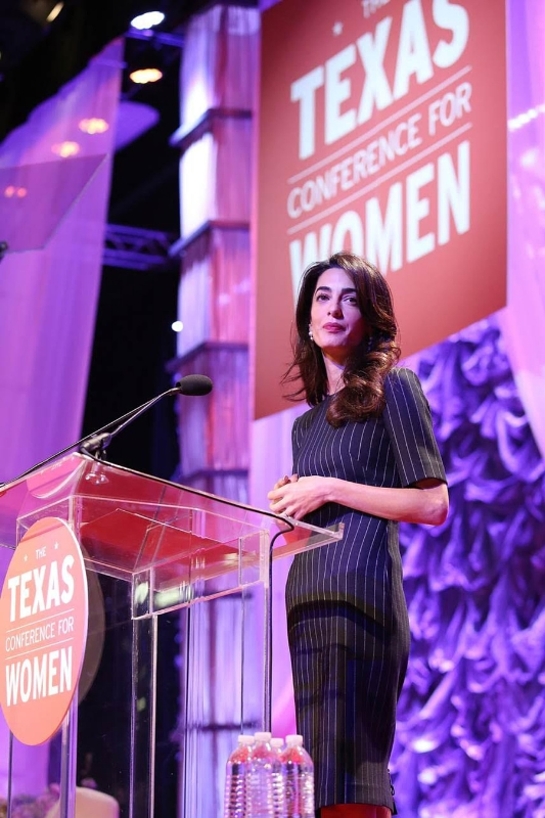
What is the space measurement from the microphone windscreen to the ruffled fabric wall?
9.93ft

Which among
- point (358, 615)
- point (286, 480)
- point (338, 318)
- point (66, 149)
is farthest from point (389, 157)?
point (358, 615)

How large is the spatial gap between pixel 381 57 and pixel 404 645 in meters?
2.61

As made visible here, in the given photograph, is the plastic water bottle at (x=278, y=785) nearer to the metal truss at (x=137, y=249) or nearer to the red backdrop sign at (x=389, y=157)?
the red backdrop sign at (x=389, y=157)

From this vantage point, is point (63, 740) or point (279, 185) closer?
point (63, 740)

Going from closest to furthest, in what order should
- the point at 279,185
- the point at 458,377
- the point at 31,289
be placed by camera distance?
the point at 458,377 < the point at 279,185 < the point at 31,289

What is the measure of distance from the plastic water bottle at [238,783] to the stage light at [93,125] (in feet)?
13.7

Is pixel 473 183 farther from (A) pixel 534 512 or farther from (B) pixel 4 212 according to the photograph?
(B) pixel 4 212

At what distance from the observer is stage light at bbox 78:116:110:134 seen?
18.2 ft

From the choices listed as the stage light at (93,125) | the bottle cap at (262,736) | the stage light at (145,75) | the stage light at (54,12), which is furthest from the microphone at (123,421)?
the stage light at (54,12)

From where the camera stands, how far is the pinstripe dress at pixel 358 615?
2.02 metres

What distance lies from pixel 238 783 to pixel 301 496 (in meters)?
0.53

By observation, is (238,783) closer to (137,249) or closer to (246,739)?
(246,739)

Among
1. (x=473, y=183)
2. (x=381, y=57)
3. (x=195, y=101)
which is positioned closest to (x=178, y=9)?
(x=195, y=101)

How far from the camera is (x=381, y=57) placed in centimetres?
412
